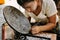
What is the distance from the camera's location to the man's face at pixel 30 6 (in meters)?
1.23

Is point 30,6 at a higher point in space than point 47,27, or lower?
higher

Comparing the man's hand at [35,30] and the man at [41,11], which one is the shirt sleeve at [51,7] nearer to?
the man at [41,11]

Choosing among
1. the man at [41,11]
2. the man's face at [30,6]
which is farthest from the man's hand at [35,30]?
the man's face at [30,6]

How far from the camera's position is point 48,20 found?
123 cm

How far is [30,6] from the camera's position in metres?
1.24

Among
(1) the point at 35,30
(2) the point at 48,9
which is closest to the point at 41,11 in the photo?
(2) the point at 48,9

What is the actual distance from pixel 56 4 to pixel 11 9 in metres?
0.37

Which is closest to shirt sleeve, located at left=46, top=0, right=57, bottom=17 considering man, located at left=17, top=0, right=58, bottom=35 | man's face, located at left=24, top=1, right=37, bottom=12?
man, located at left=17, top=0, right=58, bottom=35

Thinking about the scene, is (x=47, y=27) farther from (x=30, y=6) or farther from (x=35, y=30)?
(x=30, y=6)

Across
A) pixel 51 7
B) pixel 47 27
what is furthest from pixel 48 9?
pixel 47 27

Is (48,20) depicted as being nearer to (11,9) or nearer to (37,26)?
(37,26)

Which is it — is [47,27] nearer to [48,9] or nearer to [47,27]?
[47,27]

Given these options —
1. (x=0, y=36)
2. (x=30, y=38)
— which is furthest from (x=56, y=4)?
(x=0, y=36)

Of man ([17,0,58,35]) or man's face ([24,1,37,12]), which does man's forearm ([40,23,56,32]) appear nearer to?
man ([17,0,58,35])
